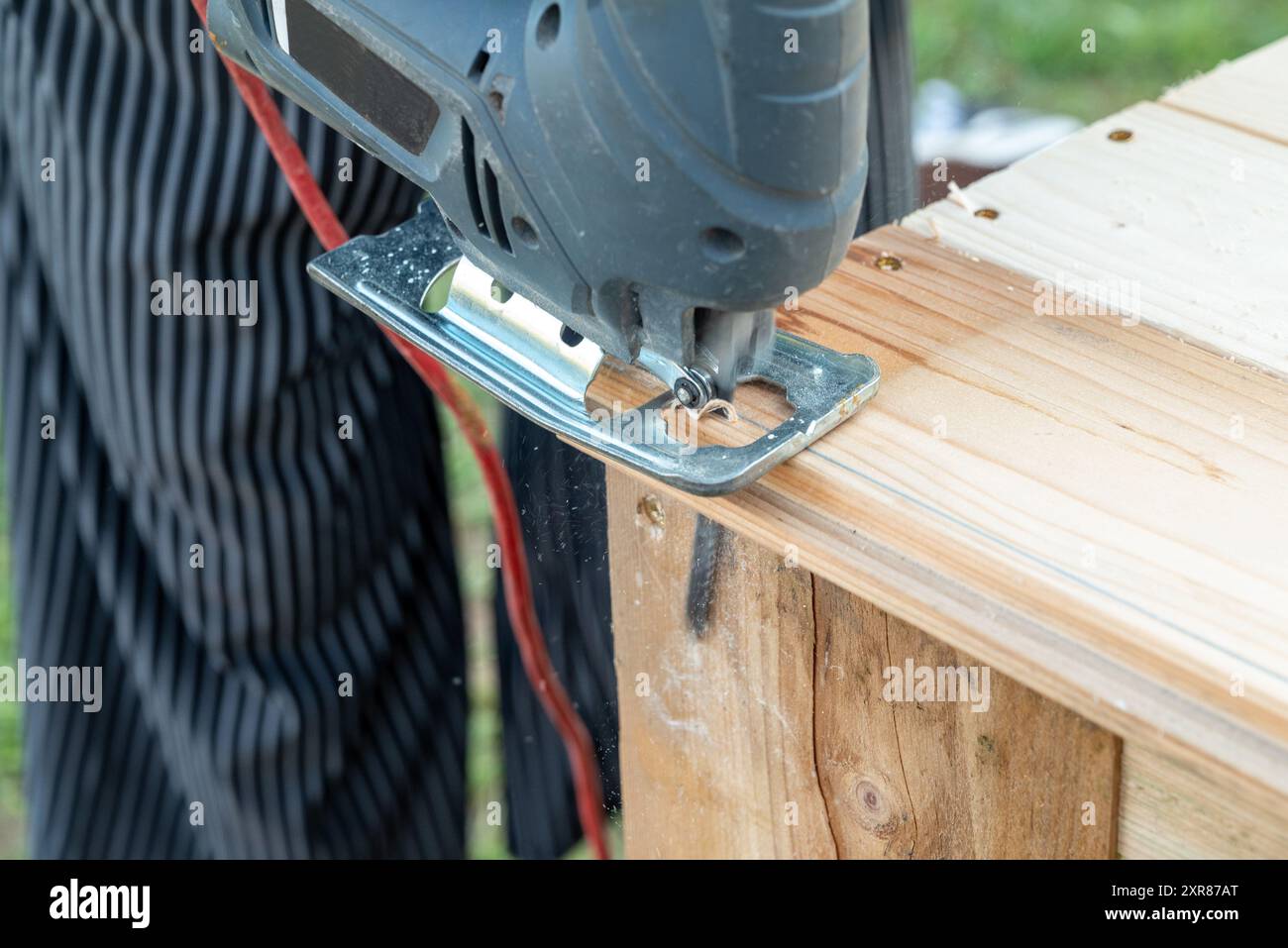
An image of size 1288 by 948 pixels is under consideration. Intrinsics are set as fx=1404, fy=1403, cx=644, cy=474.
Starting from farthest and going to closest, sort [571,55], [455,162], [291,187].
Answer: [291,187], [455,162], [571,55]

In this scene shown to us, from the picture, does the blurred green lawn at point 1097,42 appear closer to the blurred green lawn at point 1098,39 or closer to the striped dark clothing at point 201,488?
the blurred green lawn at point 1098,39

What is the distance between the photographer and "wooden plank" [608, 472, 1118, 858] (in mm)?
794

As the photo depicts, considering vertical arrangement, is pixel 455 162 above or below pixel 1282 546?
above

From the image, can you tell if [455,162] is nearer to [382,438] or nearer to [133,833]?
[382,438]

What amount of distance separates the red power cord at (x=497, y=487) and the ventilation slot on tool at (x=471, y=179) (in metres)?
0.18

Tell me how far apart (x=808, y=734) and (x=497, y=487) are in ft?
1.77

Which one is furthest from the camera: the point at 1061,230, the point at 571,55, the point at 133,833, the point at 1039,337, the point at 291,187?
the point at 133,833

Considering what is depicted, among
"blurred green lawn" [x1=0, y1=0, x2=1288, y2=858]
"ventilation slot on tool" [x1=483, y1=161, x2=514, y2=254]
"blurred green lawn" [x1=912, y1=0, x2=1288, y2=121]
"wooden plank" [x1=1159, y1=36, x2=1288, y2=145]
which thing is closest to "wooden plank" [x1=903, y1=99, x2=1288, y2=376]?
"wooden plank" [x1=1159, y1=36, x2=1288, y2=145]

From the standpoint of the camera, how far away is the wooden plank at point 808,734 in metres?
0.79

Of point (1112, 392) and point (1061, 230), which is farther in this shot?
point (1061, 230)

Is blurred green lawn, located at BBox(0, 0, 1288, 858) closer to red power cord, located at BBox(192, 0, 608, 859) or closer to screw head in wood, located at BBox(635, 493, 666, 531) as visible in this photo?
Result: red power cord, located at BBox(192, 0, 608, 859)

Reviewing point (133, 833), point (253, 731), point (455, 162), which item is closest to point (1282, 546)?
point (455, 162)
